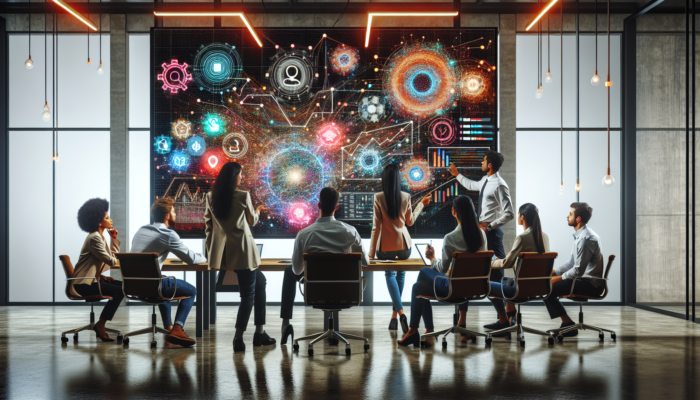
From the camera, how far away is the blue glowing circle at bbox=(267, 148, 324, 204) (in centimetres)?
755

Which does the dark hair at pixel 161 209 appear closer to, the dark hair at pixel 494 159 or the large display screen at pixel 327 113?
the large display screen at pixel 327 113

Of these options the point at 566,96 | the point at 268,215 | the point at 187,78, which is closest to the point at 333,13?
the point at 187,78

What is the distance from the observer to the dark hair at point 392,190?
18.6ft

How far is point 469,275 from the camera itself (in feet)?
15.5

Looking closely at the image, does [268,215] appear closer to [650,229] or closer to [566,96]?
[566,96]

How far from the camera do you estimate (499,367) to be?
423cm

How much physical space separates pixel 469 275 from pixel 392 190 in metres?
1.34

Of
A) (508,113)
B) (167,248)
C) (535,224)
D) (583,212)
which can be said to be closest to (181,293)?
(167,248)

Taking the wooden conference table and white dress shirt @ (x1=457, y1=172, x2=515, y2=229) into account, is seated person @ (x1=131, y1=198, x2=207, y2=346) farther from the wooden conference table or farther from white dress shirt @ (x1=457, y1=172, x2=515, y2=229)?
white dress shirt @ (x1=457, y1=172, x2=515, y2=229)

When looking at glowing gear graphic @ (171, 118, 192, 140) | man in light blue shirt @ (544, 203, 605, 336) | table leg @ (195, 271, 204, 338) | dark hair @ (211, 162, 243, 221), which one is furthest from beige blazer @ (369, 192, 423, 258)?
glowing gear graphic @ (171, 118, 192, 140)

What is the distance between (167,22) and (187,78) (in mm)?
1132

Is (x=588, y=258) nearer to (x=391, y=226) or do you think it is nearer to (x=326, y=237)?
(x=391, y=226)

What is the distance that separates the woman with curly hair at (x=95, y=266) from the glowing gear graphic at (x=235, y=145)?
246cm

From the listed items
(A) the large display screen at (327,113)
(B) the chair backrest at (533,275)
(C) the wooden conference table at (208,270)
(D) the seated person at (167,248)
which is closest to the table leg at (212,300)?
(C) the wooden conference table at (208,270)
